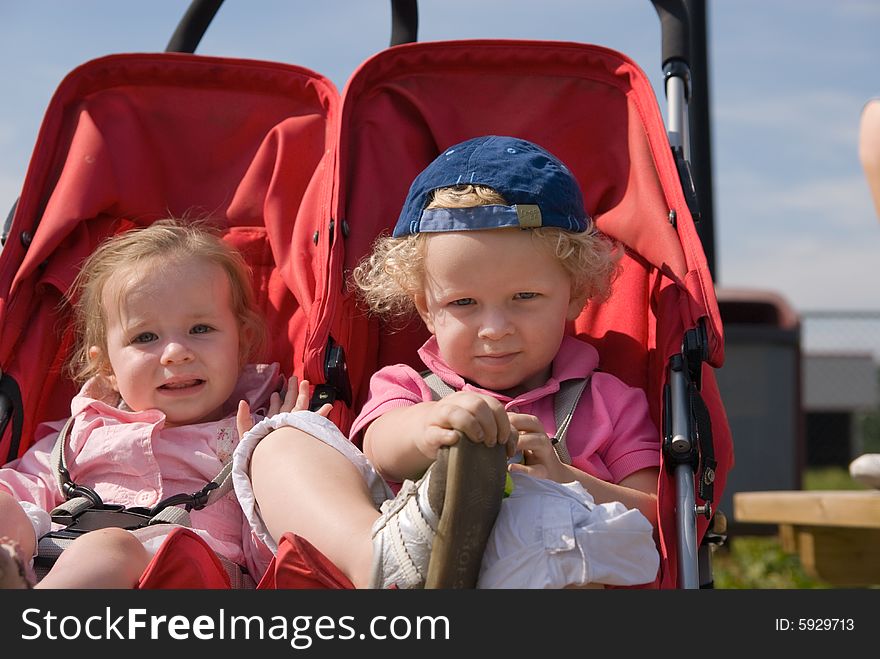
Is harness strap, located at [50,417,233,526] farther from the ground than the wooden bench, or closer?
closer

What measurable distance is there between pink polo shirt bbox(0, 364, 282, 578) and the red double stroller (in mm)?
173

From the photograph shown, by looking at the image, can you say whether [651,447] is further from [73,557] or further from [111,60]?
[111,60]

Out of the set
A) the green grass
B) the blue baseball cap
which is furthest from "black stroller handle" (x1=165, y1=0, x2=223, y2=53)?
the green grass

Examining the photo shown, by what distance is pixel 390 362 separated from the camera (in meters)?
2.58

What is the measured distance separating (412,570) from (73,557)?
0.58 metres

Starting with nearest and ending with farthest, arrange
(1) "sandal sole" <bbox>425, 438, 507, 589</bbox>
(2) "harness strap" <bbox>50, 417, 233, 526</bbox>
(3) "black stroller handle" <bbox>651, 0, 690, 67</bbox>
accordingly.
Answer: (1) "sandal sole" <bbox>425, 438, 507, 589</bbox> → (2) "harness strap" <bbox>50, 417, 233, 526</bbox> → (3) "black stroller handle" <bbox>651, 0, 690, 67</bbox>

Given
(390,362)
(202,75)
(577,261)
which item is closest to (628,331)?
(577,261)

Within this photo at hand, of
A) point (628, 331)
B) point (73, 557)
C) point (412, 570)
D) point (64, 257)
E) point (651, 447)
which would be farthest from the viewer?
point (64, 257)

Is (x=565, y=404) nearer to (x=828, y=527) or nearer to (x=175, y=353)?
(x=175, y=353)

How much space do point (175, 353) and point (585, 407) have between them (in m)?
0.88

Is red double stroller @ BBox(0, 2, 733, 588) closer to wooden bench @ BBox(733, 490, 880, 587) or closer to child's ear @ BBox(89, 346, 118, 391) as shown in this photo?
child's ear @ BBox(89, 346, 118, 391)

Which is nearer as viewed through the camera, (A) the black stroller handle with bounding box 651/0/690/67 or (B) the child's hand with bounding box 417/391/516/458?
(B) the child's hand with bounding box 417/391/516/458

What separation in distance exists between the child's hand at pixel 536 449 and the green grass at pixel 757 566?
2.53 m

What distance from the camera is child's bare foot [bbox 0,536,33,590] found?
1482mm
